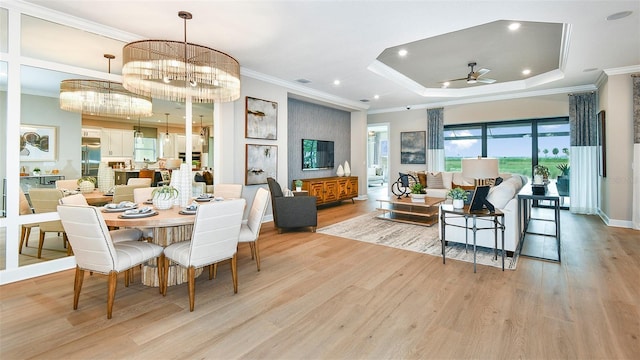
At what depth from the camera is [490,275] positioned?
322 centimetres

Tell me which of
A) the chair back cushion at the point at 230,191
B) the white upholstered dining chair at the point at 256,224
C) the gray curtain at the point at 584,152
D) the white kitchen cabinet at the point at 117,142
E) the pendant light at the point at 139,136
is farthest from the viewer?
the gray curtain at the point at 584,152

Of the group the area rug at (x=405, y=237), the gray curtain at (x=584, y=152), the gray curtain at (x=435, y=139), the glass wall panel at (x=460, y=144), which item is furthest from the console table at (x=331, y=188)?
the gray curtain at (x=584, y=152)

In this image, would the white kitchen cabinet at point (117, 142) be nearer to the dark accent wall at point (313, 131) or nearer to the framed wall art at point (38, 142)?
the framed wall art at point (38, 142)

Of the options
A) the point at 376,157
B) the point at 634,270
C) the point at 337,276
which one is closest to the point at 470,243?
the point at 634,270

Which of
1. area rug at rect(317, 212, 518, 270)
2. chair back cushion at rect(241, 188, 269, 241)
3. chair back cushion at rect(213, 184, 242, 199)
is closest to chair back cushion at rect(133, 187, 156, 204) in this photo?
chair back cushion at rect(213, 184, 242, 199)

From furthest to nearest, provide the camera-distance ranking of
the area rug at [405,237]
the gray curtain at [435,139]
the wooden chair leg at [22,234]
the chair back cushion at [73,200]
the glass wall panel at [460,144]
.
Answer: the gray curtain at [435,139] < the glass wall panel at [460,144] < the area rug at [405,237] < the wooden chair leg at [22,234] < the chair back cushion at [73,200]

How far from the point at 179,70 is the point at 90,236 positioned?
69.2 inches

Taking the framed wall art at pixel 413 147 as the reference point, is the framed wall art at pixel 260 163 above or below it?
below

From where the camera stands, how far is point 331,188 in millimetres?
7551

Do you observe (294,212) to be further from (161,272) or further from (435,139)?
(435,139)

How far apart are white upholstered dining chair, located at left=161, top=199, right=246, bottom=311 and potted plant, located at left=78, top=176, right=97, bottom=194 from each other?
5.98ft

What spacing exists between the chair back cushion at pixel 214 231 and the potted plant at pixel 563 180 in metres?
7.70

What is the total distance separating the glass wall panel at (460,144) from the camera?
816 cm

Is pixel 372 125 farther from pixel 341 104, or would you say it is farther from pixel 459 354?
pixel 459 354
